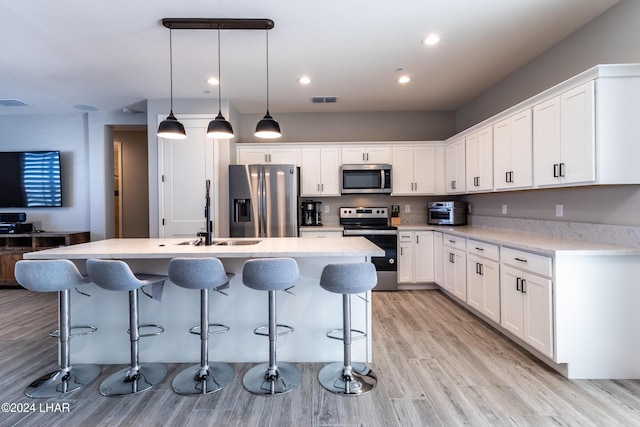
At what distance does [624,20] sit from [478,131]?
1.56 meters

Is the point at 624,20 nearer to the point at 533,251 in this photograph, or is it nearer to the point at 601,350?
the point at 533,251

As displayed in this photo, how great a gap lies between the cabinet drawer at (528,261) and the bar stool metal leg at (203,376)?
2.45m

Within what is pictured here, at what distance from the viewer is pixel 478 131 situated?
382cm

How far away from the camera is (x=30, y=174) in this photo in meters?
5.10

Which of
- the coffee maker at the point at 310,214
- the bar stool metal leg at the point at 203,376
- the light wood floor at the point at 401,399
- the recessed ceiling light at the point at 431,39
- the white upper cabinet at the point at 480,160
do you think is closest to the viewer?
the light wood floor at the point at 401,399

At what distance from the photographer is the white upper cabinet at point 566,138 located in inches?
89.4

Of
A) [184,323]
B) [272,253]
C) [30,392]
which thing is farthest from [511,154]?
[30,392]

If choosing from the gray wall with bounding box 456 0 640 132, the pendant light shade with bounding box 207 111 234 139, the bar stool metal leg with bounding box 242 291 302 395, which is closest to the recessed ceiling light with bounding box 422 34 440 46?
the gray wall with bounding box 456 0 640 132

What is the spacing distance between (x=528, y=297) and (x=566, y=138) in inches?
51.2

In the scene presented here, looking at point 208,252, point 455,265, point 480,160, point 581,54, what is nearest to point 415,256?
point 455,265

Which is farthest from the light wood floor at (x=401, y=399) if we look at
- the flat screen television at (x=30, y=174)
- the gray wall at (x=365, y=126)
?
the gray wall at (x=365, y=126)

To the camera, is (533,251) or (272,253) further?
→ (533,251)

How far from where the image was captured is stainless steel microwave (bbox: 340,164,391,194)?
4.79 m

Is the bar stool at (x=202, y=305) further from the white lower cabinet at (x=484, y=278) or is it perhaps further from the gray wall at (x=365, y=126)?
the gray wall at (x=365, y=126)
